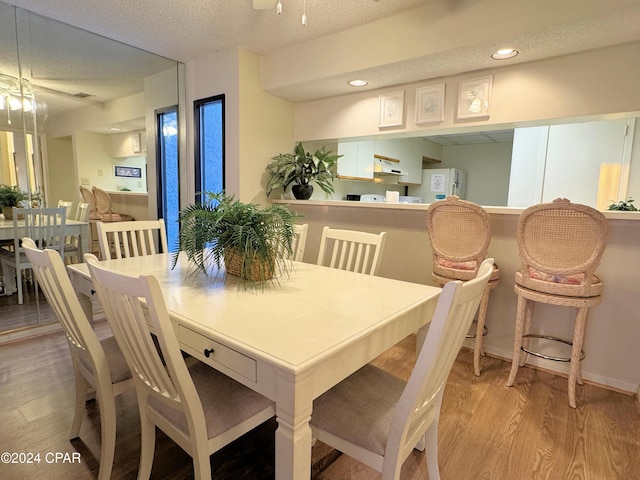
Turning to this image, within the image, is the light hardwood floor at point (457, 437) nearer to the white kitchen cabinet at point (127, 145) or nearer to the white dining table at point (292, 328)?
the white dining table at point (292, 328)

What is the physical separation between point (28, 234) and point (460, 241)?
3254 mm

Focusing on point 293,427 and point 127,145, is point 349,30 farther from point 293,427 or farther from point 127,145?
point 293,427

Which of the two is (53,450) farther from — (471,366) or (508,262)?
(508,262)

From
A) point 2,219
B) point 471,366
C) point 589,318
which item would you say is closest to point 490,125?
point 589,318

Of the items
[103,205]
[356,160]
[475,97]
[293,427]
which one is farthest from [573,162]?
[103,205]

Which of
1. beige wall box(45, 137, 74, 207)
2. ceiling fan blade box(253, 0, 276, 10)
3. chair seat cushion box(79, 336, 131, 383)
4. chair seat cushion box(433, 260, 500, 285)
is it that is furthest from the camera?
beige wall box(45, 137, 74, 207)

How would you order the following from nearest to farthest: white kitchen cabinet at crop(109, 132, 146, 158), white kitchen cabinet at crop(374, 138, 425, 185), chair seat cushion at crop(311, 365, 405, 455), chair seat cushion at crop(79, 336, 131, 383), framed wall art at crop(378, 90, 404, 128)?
chair seat cushion at crop(311, 365, 405, 455), chair seat cushion at crop(79, 336, 131, 383), framed wall art at crop(378, 90, 404, 128), white kitchen cabinet at crop(109, 132, 146, 158), white kitchen cabinet at crop(374, 138, 425, 185)

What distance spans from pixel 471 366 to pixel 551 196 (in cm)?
258

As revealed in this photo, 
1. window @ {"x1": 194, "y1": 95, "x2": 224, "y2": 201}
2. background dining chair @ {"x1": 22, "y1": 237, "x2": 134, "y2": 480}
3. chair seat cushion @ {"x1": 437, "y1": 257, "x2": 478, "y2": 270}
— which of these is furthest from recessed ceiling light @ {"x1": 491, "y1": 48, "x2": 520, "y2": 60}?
background dining chair @ {"x1": 22, "y1": 237, "x2": 134, "y2": 480}

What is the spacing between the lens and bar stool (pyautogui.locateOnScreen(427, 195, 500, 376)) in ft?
7.18

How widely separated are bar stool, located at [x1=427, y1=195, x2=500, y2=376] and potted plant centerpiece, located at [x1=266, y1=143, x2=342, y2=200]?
4.52 feet

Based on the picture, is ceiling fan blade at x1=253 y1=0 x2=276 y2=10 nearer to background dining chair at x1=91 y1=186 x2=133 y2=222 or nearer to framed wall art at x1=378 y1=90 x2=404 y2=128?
framed wall art at x1=378 y1=90 x2=404 y2=128

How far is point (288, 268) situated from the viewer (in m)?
1.93

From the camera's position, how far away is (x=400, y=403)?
0.99 m
